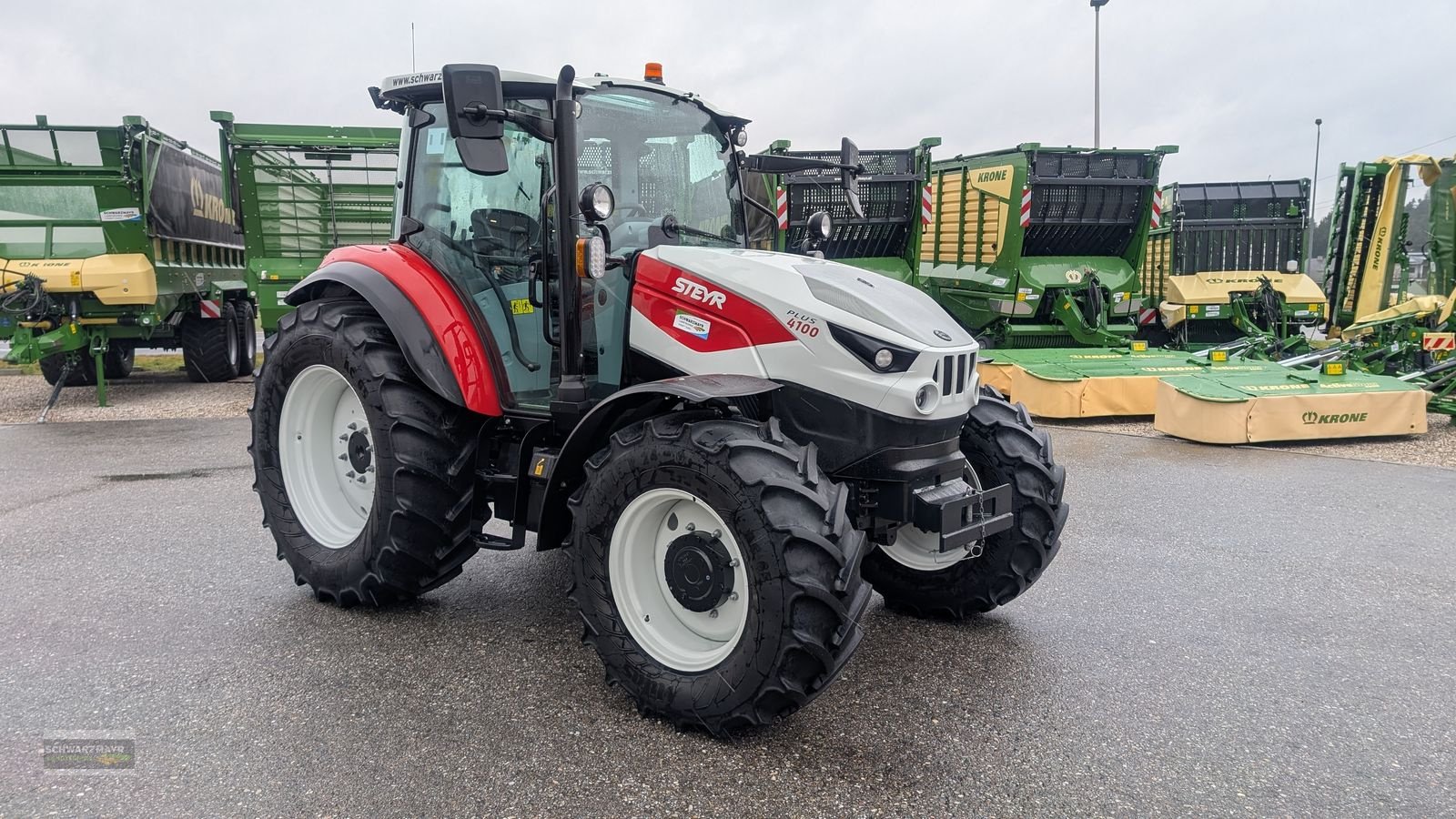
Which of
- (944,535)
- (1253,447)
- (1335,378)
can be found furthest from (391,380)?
(1335,378)

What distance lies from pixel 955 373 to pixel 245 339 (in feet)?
39.7

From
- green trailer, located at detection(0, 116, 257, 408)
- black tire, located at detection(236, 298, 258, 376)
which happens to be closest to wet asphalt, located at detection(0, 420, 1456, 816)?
green trailer, located at detection(0, 116, 257, 408)

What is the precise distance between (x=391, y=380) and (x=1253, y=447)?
6801mm

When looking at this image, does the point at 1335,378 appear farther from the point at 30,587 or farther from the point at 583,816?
the point at 30,587

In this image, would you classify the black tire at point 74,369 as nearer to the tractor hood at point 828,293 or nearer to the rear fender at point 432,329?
the rear fender at point 432,329

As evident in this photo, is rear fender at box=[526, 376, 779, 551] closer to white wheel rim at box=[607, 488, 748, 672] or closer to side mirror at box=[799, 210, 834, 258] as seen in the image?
white wheel rim at box=[607, 488, 748, 672]

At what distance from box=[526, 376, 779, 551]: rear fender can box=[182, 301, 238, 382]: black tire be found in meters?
9.97

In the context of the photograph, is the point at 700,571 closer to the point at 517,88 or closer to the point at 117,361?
the point at 517,88

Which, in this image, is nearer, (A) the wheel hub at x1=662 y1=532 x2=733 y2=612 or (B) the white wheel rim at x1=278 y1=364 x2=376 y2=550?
(A) the wheel hub at x1=662 y1=532 x2=733 y2=612

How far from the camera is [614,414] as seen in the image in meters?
3.25

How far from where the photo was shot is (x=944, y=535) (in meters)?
3.06

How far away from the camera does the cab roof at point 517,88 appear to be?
3562 millimetres

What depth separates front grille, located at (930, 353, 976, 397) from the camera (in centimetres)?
311

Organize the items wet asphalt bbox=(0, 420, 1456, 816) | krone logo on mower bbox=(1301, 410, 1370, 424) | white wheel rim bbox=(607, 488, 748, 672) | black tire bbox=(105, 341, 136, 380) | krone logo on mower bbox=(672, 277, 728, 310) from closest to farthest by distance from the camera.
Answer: wet asphalt bbox=(0, 420, 1456, 816), white wheel rim bbox=(607, 488, 748, 672), krone logo on mower bbox=(672, 277, 728, 310), krone logo on mower bbox=(1301, 410, 1370, 424), black tire bbox=(105, 341, 136, 380)
